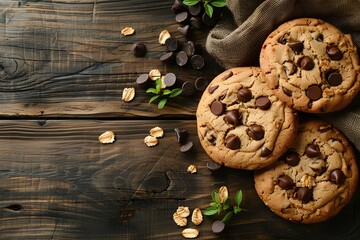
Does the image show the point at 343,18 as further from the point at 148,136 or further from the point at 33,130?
the point at 33,130

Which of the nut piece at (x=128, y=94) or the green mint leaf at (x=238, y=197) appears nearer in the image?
the green mint leaf at (x=238, y=197)

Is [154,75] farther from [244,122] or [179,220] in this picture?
[179,220]

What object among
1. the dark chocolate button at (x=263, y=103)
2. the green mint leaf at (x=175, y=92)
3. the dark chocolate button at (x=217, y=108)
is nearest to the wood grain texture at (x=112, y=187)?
the green mint leaf at (x=175, y=92)

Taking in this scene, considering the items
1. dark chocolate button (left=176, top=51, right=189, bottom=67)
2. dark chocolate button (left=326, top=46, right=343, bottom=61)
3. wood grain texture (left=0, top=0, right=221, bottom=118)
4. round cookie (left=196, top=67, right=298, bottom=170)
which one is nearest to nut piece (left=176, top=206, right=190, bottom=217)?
round cookie (left=196, top=67, right=298, bottom=170)

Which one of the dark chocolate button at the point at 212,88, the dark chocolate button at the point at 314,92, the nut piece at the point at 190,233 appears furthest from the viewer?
the nut piece at the point at 190,233

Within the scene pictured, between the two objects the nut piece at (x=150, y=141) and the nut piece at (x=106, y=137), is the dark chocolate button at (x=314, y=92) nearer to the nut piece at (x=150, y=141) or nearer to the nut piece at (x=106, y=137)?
the nut piece at (x=150, y=141)

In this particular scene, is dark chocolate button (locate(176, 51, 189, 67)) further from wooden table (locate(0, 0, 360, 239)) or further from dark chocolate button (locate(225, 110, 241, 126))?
dark chocolate button (locate(225, 110, 241, 126))

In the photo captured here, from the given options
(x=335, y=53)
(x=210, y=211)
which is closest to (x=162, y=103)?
(x=210, y=211)
